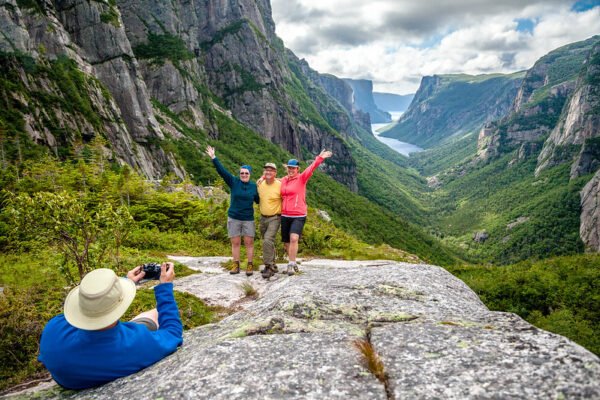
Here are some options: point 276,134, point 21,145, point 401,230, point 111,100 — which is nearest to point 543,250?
point 401,230

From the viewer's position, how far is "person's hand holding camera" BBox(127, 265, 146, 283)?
5.79 metres

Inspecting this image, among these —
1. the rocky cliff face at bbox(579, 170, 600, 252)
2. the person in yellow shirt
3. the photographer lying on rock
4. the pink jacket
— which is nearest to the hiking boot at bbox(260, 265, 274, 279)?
the person in yellow shirt

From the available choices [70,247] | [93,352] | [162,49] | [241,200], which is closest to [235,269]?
[241,200]

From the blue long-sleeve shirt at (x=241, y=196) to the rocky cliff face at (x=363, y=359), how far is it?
4921 millimetres

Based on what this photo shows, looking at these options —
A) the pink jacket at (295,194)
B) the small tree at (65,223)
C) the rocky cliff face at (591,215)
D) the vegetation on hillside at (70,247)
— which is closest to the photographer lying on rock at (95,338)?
→ the vegetation on hillside at (70,247)

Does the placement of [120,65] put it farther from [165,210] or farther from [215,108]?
[215,108]

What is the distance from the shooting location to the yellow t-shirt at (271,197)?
11.2 m

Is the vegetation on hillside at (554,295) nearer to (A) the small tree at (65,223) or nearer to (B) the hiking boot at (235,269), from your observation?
(B) the hiking boot at (235,269)

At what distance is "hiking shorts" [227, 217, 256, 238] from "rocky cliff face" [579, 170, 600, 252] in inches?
7044

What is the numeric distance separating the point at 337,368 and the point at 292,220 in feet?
22.4

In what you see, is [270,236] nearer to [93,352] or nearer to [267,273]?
[267,273]

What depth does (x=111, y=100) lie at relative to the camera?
6969cm

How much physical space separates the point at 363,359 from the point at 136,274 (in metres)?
3.74

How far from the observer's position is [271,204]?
36.8ft
